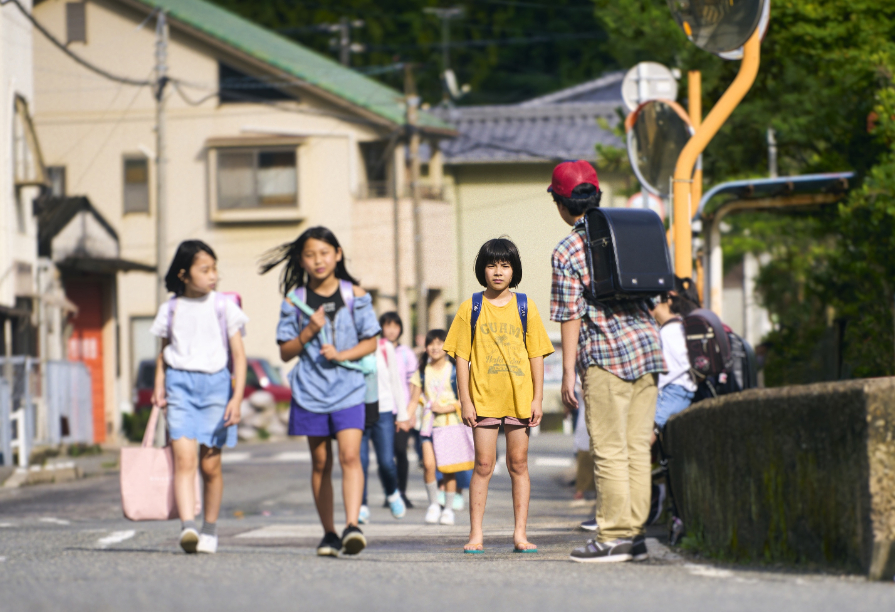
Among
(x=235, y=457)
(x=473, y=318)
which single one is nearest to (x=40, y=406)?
(x=235, y=457)

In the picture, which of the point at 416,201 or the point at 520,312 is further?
the point at 416,201

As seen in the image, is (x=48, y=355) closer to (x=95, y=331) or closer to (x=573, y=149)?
(x=95, y=331)

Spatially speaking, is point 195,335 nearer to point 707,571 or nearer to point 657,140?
point 707,571

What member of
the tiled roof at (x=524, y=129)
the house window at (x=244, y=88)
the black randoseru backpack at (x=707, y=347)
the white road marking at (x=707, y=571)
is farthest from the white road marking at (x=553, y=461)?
the tiled roof at (x=524, y=129)

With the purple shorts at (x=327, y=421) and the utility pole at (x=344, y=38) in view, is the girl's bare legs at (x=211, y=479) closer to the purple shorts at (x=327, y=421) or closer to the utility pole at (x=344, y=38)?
the purple shorts at (x=327, y=421)

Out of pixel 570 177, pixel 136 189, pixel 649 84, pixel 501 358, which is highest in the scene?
pixel 136 189

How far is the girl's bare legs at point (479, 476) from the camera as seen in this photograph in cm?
628

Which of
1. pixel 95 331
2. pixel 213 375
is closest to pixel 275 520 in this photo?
pixel 213 375

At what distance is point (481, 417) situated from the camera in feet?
20.5

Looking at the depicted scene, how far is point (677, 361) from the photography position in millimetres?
7793

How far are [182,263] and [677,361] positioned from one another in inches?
122

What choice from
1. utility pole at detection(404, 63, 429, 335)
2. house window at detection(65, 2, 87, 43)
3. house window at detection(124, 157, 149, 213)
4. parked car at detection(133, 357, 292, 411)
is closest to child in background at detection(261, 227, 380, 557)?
parked car at detection(133, 357, 292, 411)

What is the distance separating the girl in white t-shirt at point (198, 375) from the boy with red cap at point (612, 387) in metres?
2.05

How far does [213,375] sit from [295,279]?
2.25ft
